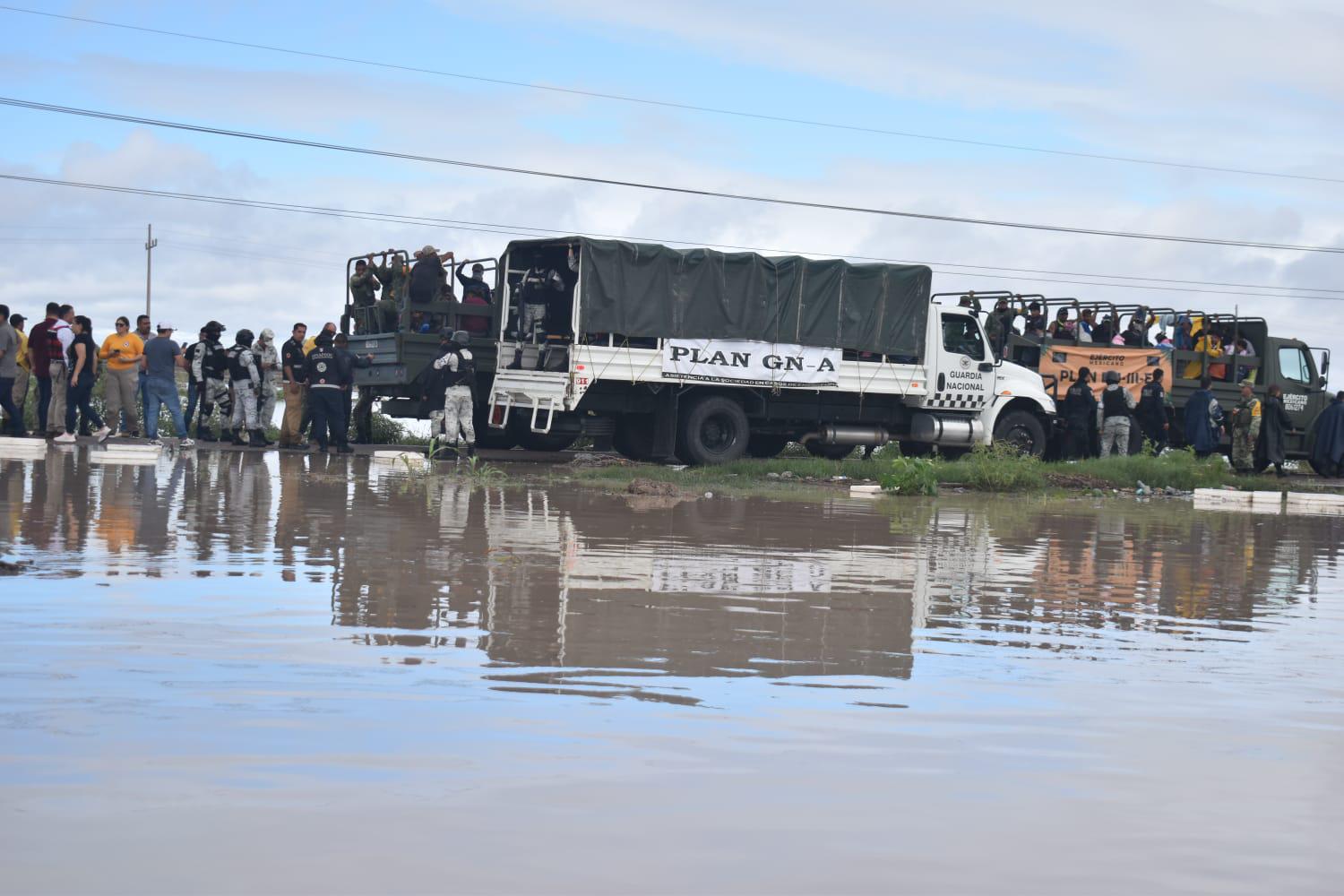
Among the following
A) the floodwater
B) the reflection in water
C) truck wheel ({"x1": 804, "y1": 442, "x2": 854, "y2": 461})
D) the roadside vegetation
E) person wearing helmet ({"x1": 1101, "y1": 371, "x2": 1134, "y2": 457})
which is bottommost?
the floodwater

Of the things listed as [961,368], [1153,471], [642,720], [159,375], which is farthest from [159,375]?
[642,720]

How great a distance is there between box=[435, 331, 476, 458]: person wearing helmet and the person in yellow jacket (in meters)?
14.0

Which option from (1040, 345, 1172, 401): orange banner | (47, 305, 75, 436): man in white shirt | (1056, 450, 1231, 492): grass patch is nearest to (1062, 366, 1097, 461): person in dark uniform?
(1040, 345, 1172, 401): orange banner

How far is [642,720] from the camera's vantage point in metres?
4.93

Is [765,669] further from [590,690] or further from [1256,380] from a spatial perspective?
[1256,380]

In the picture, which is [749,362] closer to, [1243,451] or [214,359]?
[214,359]

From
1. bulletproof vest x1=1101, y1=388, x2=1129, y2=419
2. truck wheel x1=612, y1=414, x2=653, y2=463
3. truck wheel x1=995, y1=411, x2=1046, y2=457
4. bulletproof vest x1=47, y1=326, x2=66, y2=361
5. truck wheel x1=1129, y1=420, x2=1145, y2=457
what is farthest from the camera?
truck wheel x1=1129, y1=420, x2=1145, y2=457

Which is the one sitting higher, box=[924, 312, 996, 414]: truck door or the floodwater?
box=[924, 312, 996, 414]: truck door

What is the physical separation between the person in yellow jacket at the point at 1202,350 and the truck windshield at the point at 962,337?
5425 millimetres

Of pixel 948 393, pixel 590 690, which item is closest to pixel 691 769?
pixel 590 690

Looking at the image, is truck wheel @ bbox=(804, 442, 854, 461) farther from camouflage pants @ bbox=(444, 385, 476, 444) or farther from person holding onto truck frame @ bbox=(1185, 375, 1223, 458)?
camouflage pants @ bbox=(444, 385, 476, 444)

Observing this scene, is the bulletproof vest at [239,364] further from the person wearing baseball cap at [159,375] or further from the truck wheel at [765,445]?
the truck wheel at [765,445]

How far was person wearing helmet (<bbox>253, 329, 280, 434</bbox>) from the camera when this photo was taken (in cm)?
2336

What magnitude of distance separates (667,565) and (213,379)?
15.9 m
